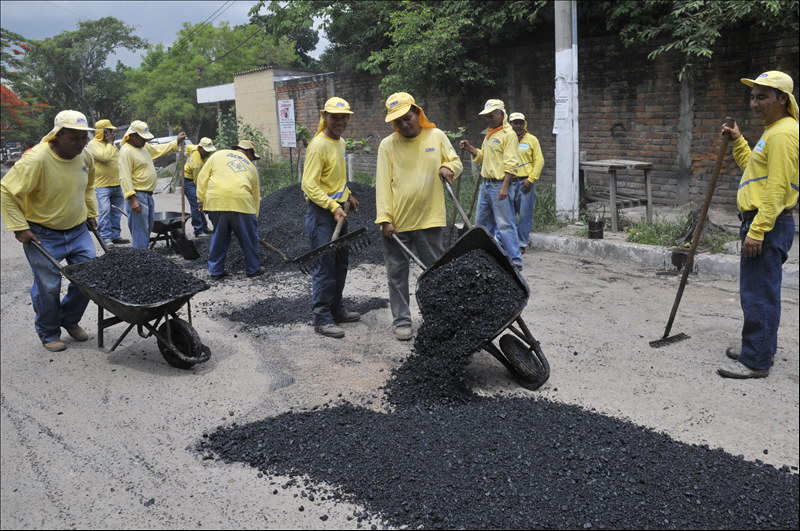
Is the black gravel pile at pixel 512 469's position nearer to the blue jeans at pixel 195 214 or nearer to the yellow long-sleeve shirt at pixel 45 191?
the yellow long-sleeve shirt at pixel 45 191

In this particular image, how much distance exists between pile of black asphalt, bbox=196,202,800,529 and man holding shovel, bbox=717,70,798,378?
1469 millimetres

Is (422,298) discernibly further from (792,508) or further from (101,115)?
(101,115)

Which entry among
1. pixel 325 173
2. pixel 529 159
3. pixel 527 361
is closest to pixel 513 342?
pixel 527 361

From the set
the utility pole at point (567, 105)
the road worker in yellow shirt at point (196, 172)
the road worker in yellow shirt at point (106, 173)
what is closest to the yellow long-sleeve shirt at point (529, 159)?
the utility pole at point (567, 105)

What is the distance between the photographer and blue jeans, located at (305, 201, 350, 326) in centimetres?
596

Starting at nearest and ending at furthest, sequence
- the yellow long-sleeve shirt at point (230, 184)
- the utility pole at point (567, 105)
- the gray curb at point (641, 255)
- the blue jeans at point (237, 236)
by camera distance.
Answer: the gray curb at point (641, 255), the yellow long-sleeve shirt at point (230, 184), the blue jeans at point (237, 236), the utility pole at point (567, 105)

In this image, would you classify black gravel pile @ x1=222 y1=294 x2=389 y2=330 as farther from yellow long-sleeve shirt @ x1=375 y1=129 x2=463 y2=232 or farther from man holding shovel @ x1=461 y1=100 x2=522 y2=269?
man holding shovel @ x1=461 y1=100 x2=522 y2=269

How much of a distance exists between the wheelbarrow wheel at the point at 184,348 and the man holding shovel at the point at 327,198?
1179 mm

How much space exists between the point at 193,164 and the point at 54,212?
5.56 meters

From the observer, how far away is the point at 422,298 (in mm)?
4719

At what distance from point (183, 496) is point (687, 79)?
9.52 meters

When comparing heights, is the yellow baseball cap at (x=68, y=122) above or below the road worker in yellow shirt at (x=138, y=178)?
above

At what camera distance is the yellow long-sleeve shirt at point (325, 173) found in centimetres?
575

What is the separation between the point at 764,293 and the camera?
4.63 meters
